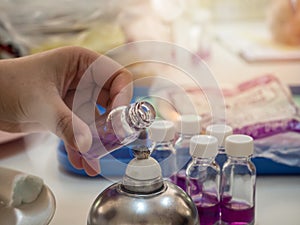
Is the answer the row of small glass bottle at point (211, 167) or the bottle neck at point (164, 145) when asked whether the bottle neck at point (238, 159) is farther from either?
the bottle neck at point (164, 145)

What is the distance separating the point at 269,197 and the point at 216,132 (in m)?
0.14

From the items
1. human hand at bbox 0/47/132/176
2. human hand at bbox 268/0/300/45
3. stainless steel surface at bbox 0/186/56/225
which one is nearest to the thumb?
human hand at bbox 0/47/132/176

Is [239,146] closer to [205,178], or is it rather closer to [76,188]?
[205,178]

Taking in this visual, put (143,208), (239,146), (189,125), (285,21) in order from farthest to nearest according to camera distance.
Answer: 1. (285,21)
2. (189,125)
3. (239,146)
4. (143,208)

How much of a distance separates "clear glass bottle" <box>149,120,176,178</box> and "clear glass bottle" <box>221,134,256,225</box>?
84 mm

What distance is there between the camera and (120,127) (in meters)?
0.65

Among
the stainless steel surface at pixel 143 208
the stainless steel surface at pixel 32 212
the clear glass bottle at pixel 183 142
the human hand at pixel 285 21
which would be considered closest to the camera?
the stainless steel surface at pixel 143 208

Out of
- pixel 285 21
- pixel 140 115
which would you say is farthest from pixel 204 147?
pixel 285 21

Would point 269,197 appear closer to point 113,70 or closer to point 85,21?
point 113,70

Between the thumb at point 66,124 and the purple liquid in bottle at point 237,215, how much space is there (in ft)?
0.67

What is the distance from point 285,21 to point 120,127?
1161mm

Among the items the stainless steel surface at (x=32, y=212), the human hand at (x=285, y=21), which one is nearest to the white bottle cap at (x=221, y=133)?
the stainless steel surface at (x=32, y=212)

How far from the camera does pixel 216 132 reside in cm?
78

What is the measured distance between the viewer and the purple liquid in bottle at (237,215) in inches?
28.7
